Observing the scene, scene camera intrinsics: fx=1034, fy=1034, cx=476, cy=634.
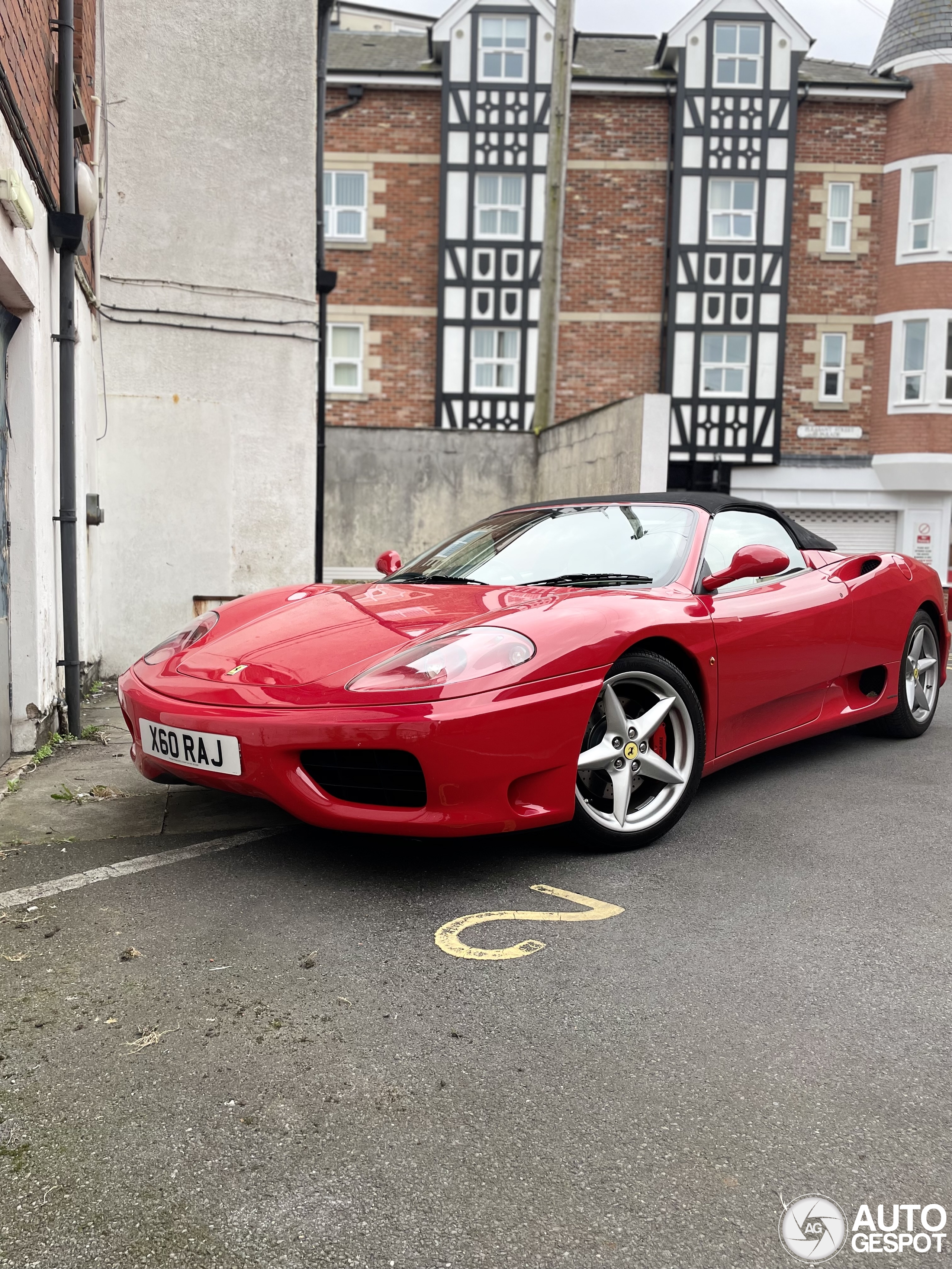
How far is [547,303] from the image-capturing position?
1506cm

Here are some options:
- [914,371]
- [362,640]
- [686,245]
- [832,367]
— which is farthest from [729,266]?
[362,640]

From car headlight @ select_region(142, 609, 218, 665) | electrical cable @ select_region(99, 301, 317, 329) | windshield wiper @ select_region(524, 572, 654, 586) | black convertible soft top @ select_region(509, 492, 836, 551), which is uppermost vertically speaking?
electrical cable @ select_region(99, 301, 317, 329)

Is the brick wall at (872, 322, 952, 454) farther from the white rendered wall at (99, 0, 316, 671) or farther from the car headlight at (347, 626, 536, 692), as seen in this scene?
the car headlight at (347, 626, 536, 692)

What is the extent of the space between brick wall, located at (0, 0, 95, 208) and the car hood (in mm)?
2514

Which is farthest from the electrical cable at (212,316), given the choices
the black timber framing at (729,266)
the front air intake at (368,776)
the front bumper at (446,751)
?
the black timber framing at (729,266)

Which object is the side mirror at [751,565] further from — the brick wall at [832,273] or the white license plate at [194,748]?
the brick wall at [832,273]

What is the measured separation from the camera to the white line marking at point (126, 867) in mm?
3080

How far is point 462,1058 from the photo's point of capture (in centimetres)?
213

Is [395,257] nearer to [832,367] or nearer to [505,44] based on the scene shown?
[505,44]

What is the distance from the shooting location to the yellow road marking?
8.75 ft

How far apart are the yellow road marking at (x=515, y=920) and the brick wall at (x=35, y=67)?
12.3 ft

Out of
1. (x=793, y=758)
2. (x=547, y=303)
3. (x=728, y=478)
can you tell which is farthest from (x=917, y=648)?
(x=728, y=478)

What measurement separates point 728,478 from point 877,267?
5776mm

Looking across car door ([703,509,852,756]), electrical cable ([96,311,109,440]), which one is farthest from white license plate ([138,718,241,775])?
electrical cable ([96,311,109,440])
